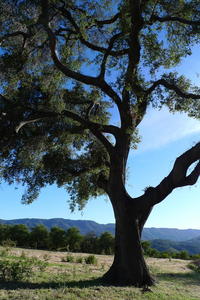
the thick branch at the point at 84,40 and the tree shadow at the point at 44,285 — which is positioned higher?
the thick branch at the point at 84,40

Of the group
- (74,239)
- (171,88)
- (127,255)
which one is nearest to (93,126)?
(171,88)

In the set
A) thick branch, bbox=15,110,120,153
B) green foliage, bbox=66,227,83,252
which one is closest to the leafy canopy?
thick branch, bbox=15,110,120,153

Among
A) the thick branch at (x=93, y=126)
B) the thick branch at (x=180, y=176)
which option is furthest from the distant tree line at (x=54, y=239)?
the thick branch at (x=180, y=176)

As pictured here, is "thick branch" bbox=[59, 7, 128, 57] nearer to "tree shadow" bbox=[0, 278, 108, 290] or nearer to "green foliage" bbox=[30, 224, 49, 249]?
"tree shadow" bbox=[0, 278, 108, 290]

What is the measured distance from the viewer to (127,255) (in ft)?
35.0

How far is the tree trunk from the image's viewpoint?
10461 millimetres

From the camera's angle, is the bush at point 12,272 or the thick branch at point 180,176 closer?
the bush at point 12,272

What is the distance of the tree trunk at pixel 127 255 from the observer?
10461mm

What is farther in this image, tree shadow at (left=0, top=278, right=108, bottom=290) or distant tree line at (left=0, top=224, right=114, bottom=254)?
distant tree line at (left=0, top=224, right=114, bottom=254)

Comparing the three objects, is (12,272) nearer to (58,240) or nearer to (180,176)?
(180,176)

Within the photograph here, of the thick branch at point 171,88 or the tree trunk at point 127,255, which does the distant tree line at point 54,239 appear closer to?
the tree trunk at point 127,255

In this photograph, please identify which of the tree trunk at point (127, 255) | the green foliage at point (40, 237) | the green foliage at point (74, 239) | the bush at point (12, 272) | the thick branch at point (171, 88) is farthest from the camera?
the green foliage at point (40, 237)

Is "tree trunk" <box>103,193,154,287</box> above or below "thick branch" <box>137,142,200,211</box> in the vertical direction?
below

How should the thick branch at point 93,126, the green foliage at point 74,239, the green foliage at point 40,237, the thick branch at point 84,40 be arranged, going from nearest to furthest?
the thick branch at point 93,126 < the thick branch at point 84,40 < the green foliage at point 74,239 < the green foliage at point 40,237
